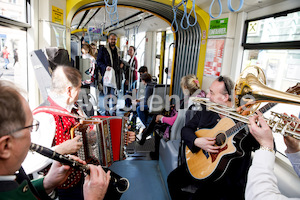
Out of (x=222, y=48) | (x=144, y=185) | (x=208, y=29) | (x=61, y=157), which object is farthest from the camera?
(x=208, y=29)

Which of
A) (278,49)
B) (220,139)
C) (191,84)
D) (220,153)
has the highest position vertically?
(278,49)

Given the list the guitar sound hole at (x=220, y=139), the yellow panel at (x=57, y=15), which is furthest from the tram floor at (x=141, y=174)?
the yellow panel at (x=57, y=15)

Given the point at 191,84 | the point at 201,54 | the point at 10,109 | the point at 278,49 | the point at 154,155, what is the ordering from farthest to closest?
the point at 201,54 < the point at 154,155 < the point at 191,84 < the point at 278,49 < the point at 10,109

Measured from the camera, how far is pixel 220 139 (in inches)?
78.6

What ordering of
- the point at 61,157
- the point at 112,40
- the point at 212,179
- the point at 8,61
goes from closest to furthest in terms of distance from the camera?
1. the point at 61,157
2. the point at 212,179
3. the point at 8,61
4. the point at 112,40

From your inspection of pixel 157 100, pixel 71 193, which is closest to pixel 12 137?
pixel 71 193

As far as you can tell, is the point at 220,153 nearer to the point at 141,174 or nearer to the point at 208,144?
the point at 208,144

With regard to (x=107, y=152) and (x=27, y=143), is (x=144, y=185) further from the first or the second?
(x=27, y=143)

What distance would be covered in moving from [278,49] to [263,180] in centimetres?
241

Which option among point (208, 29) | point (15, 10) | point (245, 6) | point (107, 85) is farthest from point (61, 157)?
point (107, 85)

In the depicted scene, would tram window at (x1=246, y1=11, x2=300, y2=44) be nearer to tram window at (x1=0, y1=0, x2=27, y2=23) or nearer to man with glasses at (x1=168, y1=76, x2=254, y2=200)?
man with glasses at (x1=168, y1=76, x2=254, y2=200)

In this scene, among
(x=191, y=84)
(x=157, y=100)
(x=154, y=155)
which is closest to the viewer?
(x=191, y=84)

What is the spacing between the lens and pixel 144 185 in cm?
294

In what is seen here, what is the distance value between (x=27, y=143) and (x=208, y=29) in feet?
14.0
